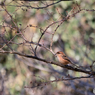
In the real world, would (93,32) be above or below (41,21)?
below

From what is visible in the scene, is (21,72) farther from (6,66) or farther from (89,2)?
(89,2)

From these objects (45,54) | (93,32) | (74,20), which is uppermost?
(74,20)

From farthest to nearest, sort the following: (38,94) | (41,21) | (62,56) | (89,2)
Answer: (41,21) < (89,2) < (38,94) < (62,56)

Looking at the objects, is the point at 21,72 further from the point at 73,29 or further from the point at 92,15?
the point at 92,15

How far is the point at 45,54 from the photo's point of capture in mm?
7551

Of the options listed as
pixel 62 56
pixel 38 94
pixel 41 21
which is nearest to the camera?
pixel 62 56

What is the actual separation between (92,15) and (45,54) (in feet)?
8.69

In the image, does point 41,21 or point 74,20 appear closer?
point 74,20

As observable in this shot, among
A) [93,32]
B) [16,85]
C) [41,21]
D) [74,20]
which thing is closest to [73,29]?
[74,20]

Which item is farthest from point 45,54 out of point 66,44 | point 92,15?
point 92,15

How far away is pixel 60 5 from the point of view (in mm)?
7430

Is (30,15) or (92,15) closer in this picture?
(92,15)

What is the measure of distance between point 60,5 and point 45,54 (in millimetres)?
2244

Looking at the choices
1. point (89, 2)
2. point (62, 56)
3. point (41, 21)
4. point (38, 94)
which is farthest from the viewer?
point (41, 21)
